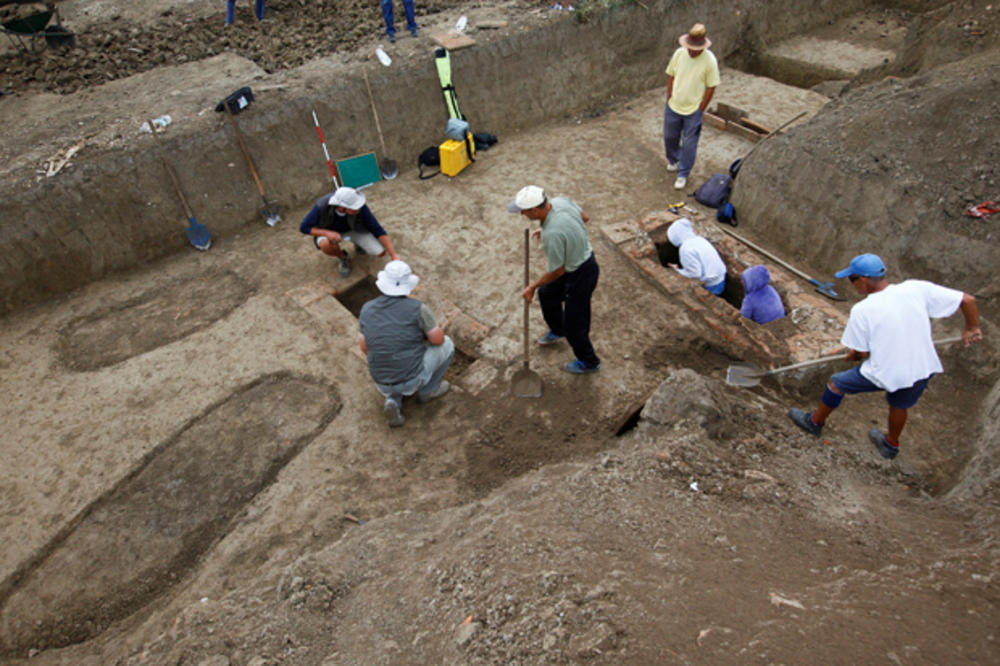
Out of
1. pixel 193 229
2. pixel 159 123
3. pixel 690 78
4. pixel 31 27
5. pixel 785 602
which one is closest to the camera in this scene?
pixel 785 602

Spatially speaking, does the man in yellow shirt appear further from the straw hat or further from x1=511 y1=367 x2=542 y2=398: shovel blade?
x1=511 y1=367 x2=542 y2=398: shovel blade

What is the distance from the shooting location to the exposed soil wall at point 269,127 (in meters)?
5.39

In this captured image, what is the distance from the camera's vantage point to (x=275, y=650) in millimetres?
2430

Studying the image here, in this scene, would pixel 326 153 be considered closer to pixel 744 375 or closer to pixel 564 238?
pixel 564 238

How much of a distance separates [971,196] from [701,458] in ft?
12.5

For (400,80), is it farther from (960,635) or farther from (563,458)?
(960,635)

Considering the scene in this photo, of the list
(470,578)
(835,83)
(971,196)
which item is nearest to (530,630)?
(470,578)

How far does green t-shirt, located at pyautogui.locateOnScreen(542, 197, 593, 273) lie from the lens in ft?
12.4

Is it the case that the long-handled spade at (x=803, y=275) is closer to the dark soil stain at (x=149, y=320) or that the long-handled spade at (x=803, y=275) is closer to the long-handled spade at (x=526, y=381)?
the long-handled spade at (x=526, y=381)

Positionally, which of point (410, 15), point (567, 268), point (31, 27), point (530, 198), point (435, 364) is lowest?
point (435, 364)

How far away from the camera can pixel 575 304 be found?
4.07 m

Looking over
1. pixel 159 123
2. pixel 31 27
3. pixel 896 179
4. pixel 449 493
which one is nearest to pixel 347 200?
pixel 159 123

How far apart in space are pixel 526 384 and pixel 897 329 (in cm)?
250

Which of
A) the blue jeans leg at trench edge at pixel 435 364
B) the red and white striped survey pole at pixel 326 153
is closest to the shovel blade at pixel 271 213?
the red and white striped survey pole at pixel 326 153
